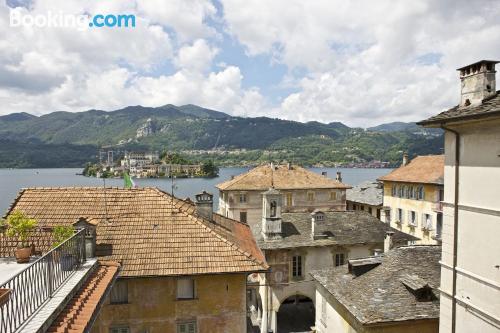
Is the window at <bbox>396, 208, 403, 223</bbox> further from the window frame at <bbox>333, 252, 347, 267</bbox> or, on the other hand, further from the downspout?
the downspout

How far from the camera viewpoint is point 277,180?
48.8 meters

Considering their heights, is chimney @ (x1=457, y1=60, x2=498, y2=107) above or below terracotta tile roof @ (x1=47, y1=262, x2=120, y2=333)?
above

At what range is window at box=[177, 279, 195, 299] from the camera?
1489 cm

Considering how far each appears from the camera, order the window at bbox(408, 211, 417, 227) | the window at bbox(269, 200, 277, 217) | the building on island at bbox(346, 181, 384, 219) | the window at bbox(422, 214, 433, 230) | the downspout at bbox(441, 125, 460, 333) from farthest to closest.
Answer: the building on island at bbox(346, 181, 384, 219), the window at bbox(408, 211, 417, 227), the window at bbox(422, 214, 433, 230), the window at bbox(269, 200, 277, 217), the downspout at bbox(441, 125, 460, 333)

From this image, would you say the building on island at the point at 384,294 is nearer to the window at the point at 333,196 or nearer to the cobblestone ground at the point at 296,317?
the cobblestone ground at the point at 296,317

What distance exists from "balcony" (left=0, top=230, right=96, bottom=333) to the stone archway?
17989 millimetres

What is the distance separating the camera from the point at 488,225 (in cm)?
993

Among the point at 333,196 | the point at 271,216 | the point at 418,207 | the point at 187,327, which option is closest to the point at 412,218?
the point at 418,207

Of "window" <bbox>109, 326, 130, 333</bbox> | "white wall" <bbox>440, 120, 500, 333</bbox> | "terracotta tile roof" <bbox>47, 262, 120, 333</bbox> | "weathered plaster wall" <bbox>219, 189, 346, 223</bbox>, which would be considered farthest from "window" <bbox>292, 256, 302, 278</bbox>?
"weathered plaster wall" <bbox>219, 189, 346, 223</bbox>

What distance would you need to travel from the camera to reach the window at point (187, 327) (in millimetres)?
14828

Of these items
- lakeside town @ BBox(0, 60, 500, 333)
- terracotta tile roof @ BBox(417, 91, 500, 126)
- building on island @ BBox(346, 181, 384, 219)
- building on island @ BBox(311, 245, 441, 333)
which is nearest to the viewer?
terracotta tile roof @ BBox(417, 91, 500, 126)

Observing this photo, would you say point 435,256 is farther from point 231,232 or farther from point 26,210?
point 26,210

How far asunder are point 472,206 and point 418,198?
32528mm

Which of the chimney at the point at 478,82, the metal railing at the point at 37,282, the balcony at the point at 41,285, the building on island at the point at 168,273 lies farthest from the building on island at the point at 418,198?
the metal railing at the point at 37,282
